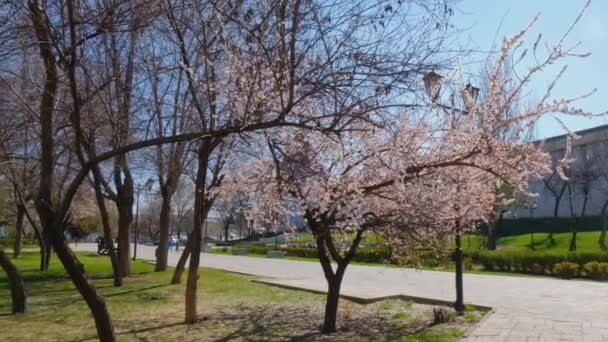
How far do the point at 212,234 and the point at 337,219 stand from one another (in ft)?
312

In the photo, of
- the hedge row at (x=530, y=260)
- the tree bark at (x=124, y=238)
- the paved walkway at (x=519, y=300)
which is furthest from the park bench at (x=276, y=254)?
the tree bark at (x=124, y=238)

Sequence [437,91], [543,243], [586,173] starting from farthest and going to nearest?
[586,173], [543,243], [437,91]

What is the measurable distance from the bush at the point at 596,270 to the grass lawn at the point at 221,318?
10066mm

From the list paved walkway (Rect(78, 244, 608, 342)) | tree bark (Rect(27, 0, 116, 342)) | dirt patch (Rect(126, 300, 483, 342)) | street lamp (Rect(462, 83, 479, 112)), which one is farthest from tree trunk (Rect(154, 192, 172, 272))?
street lamp (Rect(462, 83, 479, 112))

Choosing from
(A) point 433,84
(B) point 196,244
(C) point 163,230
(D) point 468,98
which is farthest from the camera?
(C) point 163,230

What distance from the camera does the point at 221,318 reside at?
10.1 meters

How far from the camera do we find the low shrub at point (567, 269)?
19.6 metres

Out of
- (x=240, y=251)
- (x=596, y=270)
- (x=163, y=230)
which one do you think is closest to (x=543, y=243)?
(x=240, y=251)

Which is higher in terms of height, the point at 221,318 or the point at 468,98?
the point at 468,98

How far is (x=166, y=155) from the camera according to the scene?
617 inches

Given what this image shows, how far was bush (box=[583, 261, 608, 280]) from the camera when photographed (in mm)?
18453

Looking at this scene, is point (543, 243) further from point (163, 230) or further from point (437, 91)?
point (437, 91)

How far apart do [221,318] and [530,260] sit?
15296 millimetres

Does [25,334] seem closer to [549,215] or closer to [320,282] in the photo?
[320,282]
